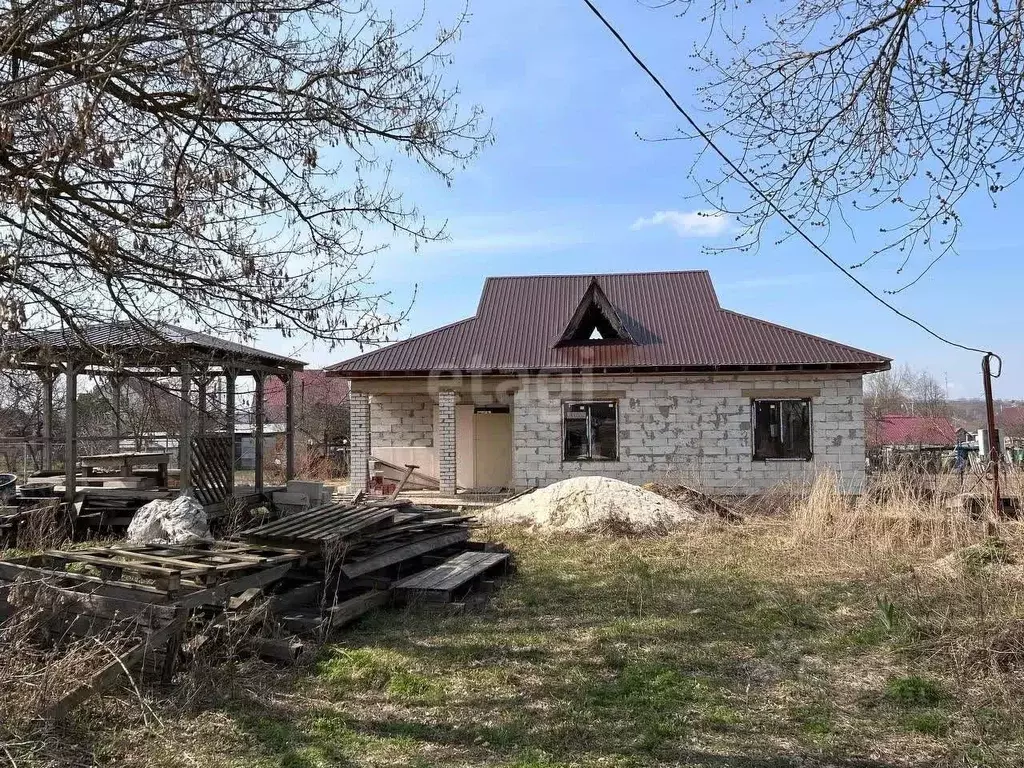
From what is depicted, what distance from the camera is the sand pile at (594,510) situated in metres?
12.0

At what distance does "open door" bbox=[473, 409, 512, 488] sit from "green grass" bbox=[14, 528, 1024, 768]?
1055cm

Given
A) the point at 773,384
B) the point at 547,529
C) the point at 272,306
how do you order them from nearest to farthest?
→ the point at 272,306, the point at 547,529, the point at 773,384

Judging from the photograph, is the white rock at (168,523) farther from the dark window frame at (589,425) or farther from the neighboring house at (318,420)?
the neighboring house at (318,420)

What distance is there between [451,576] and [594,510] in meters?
4.81

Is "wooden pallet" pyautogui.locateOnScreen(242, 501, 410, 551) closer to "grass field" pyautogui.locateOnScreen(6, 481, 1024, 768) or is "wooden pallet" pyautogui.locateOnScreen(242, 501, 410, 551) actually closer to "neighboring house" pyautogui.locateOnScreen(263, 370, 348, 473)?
"grass field" pyautogui.locateOnScreen(6, 481, 1024, 768)

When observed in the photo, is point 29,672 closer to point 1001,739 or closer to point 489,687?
point 489,687

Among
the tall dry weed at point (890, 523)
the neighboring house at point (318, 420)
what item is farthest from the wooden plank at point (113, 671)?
the neighboring house at point (318, 420)

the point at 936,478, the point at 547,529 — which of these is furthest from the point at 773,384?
the point at 547,529

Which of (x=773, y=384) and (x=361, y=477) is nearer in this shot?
(x=773, y=384)

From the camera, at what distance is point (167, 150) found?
539cm

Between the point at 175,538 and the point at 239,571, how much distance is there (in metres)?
3.33

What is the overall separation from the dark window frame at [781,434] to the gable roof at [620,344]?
31.1 inches

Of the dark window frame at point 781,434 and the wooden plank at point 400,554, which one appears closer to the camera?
the wooden plank at point 400,554

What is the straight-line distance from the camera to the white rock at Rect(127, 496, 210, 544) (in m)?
9.41
